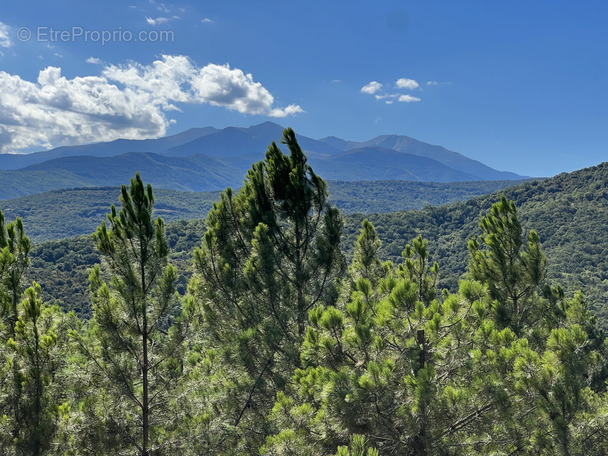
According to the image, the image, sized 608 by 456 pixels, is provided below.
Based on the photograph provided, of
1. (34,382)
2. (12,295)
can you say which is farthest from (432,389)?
(12,295)

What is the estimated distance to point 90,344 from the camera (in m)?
6.18

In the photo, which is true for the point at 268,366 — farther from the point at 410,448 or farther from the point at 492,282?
the point at 492,282

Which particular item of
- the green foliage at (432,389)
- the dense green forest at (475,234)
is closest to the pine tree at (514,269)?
the green foliage at (432,389)

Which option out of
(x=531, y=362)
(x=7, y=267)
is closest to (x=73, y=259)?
(x=7, y=267)

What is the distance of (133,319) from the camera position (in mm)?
6023

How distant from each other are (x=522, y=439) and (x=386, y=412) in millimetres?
1985

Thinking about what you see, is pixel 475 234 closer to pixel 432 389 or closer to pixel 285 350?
pixel 285 350

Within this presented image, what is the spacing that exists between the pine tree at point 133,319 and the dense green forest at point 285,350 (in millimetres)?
23

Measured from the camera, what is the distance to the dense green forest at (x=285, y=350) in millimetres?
5012

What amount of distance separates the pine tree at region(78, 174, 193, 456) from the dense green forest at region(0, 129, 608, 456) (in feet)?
0.08

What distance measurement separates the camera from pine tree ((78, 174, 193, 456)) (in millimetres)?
5766

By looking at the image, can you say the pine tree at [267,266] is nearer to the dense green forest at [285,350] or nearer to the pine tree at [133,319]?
the dense green forest at [285,350]

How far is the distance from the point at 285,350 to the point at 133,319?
2789 millimetres

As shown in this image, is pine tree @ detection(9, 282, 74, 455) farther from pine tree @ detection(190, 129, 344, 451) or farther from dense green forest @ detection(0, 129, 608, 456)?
pine tree @ detection(190, 129, 344, 451)
